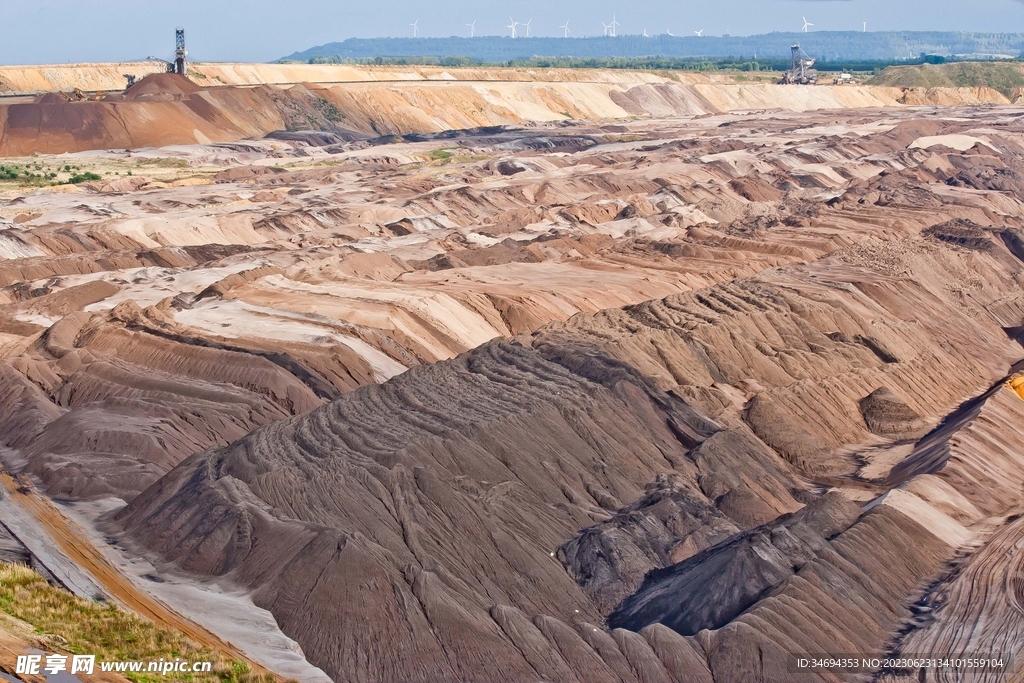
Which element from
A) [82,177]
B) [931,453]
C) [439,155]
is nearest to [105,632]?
[931,453]

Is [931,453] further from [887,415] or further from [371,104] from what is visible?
[371,104]

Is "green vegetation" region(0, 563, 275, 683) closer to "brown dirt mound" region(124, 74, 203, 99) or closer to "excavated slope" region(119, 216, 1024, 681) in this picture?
"excavated slope" region(119, 216, 1024, 681)

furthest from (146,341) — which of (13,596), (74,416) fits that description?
(13,596)

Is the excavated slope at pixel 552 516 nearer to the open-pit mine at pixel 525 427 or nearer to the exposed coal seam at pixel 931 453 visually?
the open-pit mine at pixel 525 427

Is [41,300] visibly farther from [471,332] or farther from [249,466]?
[249,466]

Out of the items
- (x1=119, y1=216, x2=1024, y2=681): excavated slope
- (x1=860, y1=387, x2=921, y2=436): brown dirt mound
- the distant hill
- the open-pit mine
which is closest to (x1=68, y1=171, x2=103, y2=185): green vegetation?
the open-pit mine

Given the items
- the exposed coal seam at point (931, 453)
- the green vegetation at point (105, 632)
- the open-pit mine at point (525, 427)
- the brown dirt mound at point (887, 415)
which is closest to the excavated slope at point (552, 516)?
the open-pit mine at point (525, 427)
